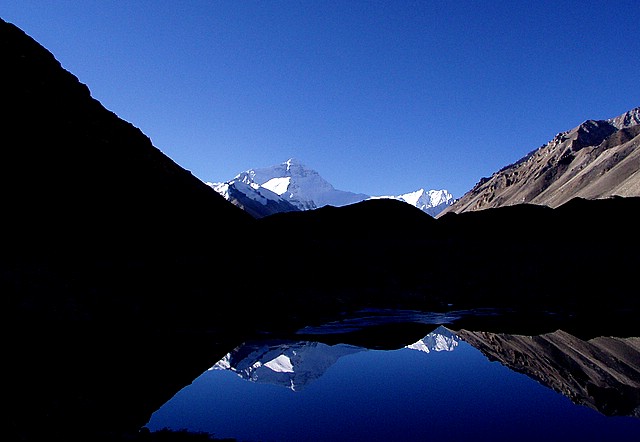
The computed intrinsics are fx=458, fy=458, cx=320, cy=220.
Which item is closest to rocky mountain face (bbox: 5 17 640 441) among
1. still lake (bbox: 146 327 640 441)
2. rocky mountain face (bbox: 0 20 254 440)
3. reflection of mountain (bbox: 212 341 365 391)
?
rocky mountain face (bbox: 0 20 254 440)

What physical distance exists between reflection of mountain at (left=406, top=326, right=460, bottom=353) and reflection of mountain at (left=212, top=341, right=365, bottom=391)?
263cm

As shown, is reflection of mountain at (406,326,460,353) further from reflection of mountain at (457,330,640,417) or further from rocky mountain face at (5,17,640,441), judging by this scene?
rocky mountain face at (5,17,640,441)

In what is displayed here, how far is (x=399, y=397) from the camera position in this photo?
13531mm

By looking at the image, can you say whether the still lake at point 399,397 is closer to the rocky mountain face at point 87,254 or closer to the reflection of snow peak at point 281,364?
the reflection of snow peak at point 281,364

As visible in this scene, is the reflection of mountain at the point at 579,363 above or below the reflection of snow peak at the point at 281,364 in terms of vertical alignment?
below

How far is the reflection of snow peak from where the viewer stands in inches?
639

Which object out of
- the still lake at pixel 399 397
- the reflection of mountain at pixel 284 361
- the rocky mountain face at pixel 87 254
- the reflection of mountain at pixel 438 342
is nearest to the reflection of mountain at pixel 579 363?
the still lake at pixel 399 397

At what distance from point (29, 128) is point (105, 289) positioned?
21015 millimetres

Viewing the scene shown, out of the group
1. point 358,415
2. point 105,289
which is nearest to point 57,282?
point 105,289

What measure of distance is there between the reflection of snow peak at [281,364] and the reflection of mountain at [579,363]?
7898 millimetres

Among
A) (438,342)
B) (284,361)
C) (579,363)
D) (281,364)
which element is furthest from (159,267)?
(579,363)

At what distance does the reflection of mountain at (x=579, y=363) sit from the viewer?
42.4 feet

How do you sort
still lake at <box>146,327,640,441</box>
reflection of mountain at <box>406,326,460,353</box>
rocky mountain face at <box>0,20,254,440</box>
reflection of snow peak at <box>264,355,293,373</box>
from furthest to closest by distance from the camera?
reflection of mountain at <box>406,326,460,353</box>, reflection of snow peak at <box>264,355,293,373</box>, rocky mountain face at <box>0,20,254,440</box>, still lake at <box>146,327,640,441</box>

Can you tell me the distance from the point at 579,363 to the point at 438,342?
5.66 metres
